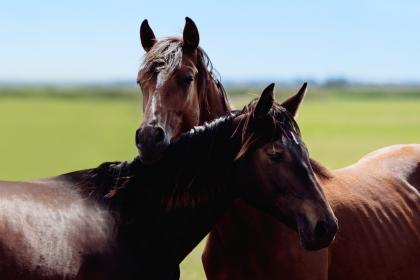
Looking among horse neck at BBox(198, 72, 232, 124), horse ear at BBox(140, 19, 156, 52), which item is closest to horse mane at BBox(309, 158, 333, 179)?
horse neck at BBox(198, 72, 232, 124)

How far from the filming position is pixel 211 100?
18.8ft

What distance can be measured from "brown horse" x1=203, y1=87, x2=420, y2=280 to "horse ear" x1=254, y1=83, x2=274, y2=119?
15.7 inches

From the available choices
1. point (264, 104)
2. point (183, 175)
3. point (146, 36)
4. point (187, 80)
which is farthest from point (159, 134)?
point (146, 36)

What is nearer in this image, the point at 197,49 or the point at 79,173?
the point at 79,173

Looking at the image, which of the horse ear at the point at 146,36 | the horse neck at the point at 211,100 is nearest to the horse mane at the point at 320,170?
the horse neck at the point at 211,100

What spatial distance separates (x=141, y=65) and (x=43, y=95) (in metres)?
109

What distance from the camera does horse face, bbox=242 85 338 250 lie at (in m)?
4.48

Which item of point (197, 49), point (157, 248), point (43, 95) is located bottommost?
point (43, 95)

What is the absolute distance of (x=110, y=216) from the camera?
4.59 metres

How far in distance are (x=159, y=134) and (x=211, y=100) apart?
2.80 feet

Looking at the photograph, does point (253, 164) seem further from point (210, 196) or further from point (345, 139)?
point (345, 139)

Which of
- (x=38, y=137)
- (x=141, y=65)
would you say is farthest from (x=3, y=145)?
(x=141, y=65)

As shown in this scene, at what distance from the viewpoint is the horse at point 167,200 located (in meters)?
4.27

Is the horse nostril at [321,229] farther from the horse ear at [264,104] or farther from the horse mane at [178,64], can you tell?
the horse mane at [178,64]
